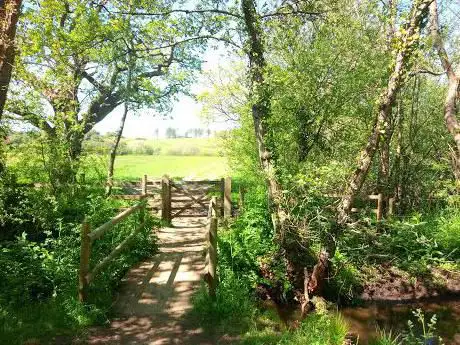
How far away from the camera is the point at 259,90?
9.58 m

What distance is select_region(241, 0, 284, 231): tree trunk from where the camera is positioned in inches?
364

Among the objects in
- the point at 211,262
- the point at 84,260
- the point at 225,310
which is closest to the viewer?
the point at 84,260

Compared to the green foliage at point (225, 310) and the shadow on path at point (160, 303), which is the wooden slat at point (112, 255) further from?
the green foliage at point (225, 310)

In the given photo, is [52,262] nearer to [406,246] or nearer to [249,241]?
[249,241]

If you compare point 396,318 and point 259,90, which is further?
point 259,90

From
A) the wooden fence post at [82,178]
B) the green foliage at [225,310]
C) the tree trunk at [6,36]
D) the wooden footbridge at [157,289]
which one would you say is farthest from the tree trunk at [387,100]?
the tree trunk at [6,36]

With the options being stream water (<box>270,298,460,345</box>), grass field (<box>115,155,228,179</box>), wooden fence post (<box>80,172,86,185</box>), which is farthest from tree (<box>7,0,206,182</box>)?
grass field (<box>115,155,228,179</box>)

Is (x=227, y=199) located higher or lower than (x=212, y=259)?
higher

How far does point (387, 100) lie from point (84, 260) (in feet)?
21.5

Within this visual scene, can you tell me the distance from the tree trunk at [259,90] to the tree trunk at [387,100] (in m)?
1.74

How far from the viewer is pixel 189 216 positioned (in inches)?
577

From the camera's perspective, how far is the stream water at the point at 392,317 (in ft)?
25.2

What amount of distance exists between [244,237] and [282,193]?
1.50 metres

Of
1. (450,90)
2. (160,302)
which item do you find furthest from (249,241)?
(450,90)
